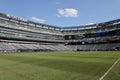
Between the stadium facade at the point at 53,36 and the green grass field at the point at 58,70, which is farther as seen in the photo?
the stadium facade at the point at 53,36

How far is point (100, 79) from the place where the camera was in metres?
8.54

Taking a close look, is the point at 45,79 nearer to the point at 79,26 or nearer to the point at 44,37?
the point at 44,37

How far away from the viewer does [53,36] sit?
356 feet

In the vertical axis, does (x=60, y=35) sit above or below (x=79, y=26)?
below

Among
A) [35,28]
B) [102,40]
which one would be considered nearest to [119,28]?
[102,40]

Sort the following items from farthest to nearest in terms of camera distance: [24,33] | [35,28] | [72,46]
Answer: [72,46] < [35,28] < [24,33]

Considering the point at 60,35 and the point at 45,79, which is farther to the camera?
the point at 60,35

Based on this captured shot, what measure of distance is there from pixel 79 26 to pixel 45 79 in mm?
104279

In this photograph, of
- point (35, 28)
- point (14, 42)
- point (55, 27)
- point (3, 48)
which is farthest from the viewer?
point (55, 27)

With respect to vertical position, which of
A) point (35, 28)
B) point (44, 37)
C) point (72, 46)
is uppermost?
point (35, 28)

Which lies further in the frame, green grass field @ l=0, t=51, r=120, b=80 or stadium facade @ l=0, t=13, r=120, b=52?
stadium facade @ l=0, t=13, r=120, b=52

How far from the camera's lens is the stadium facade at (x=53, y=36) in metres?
77.8

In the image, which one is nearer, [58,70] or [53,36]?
[58,70]

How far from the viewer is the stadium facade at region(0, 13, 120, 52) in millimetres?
77750
